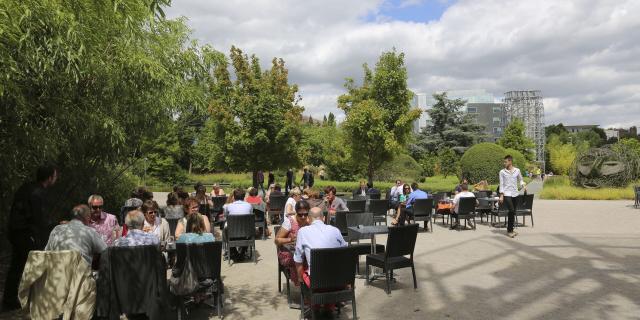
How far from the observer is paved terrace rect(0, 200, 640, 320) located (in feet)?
16.6

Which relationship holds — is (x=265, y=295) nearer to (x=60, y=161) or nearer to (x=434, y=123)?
(x=60, y=161)

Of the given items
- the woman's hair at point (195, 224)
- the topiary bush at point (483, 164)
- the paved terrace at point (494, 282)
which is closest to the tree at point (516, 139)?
the topiary bush at point (483, 164)

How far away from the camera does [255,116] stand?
20.3 m

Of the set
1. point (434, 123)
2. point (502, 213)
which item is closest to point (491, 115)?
point (434, 123)

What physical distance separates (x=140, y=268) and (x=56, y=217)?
221 inches

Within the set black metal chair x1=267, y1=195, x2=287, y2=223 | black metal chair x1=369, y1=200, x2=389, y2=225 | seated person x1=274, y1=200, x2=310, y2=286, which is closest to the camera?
seated person x1=274, y1=200, x2=310, y2=286

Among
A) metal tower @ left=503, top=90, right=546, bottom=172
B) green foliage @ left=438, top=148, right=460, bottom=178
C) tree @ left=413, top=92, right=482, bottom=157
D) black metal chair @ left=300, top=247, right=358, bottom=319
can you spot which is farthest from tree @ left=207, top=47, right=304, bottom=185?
metal tower @ left=503, top=90, right=546, bottom=172

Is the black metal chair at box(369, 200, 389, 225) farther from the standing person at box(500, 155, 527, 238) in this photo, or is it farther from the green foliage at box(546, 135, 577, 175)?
the green foliage at box(546, 135, 577, 175)

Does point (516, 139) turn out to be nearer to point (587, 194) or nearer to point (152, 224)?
point (587, 194)

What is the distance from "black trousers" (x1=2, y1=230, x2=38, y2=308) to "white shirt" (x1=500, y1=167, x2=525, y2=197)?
27.4 feet

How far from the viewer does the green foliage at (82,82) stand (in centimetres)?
376

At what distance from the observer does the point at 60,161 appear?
766cm

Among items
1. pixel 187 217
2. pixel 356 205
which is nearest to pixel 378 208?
pixel 356 205

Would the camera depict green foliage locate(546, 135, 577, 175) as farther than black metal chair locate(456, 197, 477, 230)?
Yes
